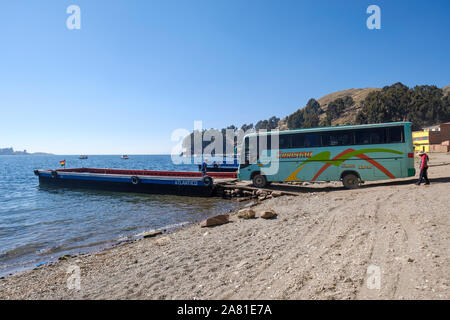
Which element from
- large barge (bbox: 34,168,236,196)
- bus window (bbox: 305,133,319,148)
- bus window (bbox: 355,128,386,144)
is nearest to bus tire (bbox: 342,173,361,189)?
bus window (bbox: 355,128,386,144)

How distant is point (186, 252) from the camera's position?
685 centimetres

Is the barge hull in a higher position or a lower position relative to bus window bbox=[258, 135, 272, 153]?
lower

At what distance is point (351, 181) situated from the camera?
589 inches

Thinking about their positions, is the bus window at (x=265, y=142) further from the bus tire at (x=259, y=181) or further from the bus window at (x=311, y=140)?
the bus window at (x=311, y=140)

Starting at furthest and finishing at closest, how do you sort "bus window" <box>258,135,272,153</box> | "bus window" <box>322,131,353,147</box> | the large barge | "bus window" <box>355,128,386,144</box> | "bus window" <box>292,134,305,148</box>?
the large barge → "bus window" <box>258,135,272,153</box> → "bus window" <box>292,134,305,148</box> → "bus window" <box>322,131,353,147</box> → "bus window" <box>355,128,386,144</box>

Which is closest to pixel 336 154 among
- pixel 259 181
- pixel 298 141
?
pixel 298 141

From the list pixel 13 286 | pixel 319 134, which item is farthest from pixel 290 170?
pixel 13 286

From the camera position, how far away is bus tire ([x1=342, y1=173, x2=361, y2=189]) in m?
14.9

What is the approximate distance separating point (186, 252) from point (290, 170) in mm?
10674

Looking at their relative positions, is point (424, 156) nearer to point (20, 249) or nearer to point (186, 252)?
point (186, 252)

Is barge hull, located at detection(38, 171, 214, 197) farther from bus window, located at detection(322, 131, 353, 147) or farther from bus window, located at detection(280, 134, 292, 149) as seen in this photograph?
bus window, located at detection(322, 131, 353, 147)

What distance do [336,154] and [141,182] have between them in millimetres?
15602

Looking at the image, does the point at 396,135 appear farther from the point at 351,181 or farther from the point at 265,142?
the point at 265,142

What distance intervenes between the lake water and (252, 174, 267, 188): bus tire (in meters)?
2.30
